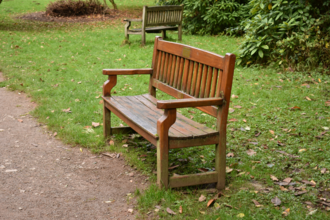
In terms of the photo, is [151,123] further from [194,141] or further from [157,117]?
[194,141]

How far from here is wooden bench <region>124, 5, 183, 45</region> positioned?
10.6 metres

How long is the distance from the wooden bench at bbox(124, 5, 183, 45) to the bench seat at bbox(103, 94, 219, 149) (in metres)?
6.41

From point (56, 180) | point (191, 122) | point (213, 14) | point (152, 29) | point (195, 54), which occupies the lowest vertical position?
point (56, 180)

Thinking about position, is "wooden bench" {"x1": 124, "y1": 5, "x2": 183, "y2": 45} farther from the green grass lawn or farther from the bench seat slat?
the bench seat slat

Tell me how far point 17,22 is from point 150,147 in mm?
12753

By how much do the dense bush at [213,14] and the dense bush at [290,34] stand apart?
430 cm

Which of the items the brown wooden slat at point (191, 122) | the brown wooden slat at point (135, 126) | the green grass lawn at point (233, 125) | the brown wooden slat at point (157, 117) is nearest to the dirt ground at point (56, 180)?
→ the green grass lawn at point (233, 125)

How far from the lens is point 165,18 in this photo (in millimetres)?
11172

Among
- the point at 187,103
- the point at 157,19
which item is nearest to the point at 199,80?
the point at 187,103

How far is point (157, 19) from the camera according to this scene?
10.9 meters

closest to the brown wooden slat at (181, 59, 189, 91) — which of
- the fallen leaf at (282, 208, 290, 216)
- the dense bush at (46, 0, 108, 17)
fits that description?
the fallen leaf at (282, 208, 290, 216)

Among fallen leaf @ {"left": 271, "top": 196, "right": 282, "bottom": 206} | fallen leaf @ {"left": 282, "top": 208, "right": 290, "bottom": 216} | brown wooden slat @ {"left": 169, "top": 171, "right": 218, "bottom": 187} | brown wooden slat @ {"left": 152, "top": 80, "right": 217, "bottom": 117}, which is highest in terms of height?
brown wooden slat @ {"left": 152, "top": 80, "right": 217, "bottom": 117}

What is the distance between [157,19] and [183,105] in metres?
8.28

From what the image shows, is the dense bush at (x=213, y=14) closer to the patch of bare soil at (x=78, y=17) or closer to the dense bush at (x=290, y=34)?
the dense bush at (x=290, y=34)
